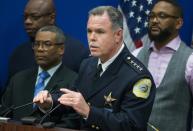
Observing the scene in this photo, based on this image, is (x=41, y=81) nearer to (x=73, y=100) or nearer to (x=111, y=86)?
(x=111, y=86)

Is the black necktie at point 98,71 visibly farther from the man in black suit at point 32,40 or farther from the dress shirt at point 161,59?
the man in black suit at point 32,40

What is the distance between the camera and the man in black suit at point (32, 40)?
3656 mm

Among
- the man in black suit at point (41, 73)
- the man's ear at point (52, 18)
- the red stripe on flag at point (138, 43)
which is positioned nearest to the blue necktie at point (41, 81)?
the man in black suit at point (41, 73)

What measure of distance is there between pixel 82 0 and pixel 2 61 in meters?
0.88

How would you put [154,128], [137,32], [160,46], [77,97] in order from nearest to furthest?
[77,97] → [154,128] → [160,46] → [137,32]

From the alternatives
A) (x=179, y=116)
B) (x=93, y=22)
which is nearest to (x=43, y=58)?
(x=93, y=22)

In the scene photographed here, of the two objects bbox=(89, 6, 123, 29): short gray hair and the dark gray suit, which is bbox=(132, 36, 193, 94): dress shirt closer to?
the dark gray suit

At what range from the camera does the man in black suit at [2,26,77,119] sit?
315 centimetres

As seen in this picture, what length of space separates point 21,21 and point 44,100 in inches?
86.6

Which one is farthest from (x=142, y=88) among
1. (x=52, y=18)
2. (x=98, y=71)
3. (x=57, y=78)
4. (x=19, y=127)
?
(x=52, y=18)

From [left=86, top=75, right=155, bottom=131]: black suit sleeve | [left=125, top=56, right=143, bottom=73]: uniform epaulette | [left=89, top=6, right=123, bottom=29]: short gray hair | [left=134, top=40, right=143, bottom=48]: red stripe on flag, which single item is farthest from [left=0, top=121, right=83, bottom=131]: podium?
[left=134, top=40, right=143, bottom=48]: red stripe on flag

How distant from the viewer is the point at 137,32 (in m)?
4.10

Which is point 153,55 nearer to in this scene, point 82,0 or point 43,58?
point 43,58

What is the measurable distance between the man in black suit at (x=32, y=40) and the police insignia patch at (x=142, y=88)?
1126 mm
